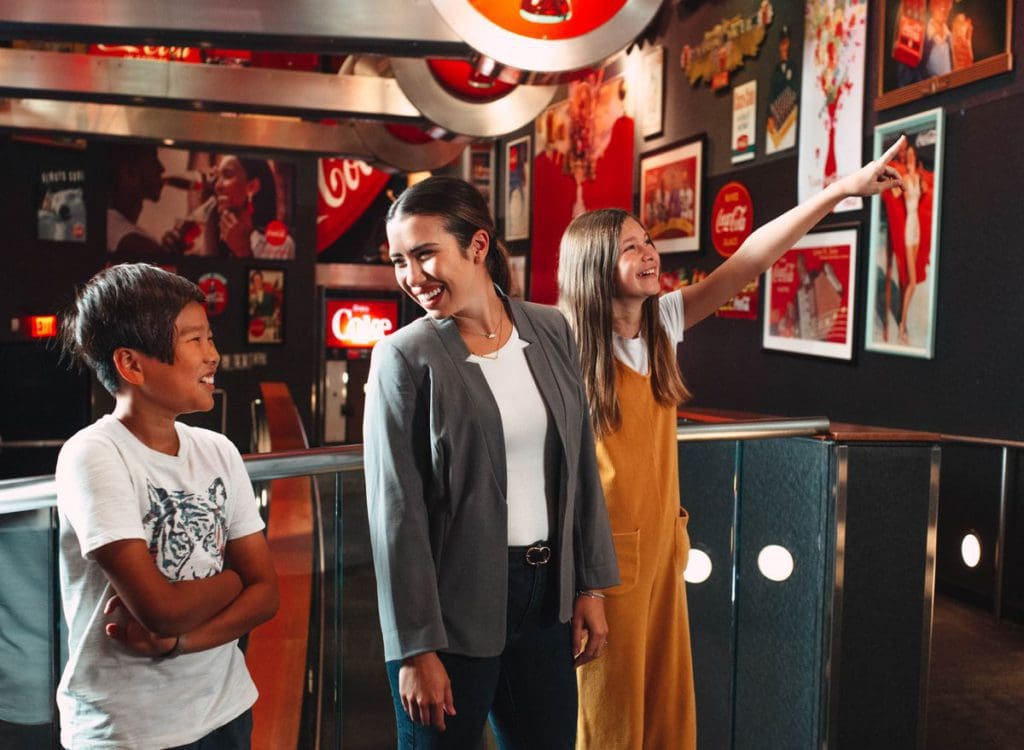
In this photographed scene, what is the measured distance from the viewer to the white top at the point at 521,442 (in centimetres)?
162

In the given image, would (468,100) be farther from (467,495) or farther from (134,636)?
(134,636)

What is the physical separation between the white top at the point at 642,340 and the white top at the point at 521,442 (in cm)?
54

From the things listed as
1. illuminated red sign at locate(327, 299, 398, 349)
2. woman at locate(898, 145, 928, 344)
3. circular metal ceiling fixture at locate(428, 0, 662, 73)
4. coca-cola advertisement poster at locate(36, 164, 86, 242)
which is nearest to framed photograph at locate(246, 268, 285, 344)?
illuminated red sign at locate(327, 299, 398, 349)

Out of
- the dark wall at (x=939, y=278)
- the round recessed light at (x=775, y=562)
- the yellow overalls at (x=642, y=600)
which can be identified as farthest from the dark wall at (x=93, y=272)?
the yellow overalls at (x=642, y=600)

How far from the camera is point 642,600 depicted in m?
2.09

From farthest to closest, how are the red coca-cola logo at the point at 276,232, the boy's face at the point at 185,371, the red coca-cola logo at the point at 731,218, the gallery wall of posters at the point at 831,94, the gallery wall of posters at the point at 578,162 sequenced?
the red coca-cola logo at the point at 276,232 < the gallery wall of posters at the point at 578,162 < the red coca-cola logo at the point at 731,218 < the gallery wall of posters at the point at 831,94 < the boy's face at the point at 185,371

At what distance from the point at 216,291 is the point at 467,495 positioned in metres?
11.3

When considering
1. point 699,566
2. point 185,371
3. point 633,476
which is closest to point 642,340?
point 633,476

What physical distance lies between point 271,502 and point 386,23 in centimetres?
167

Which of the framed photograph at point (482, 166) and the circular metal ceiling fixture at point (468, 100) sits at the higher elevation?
the framed photograph at point (482, 166)

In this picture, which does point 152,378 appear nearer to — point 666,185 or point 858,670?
point 858,670

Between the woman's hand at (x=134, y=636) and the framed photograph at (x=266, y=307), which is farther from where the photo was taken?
the framed photograph at (x=266, y=307)

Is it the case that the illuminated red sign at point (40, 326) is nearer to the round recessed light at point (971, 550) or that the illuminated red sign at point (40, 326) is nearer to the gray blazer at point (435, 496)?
the round recessed light at point (971, 550)

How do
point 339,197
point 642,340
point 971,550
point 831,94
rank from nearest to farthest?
1. point 642,340
2. point 971,550
3. point 831,94
4. point 339,197
